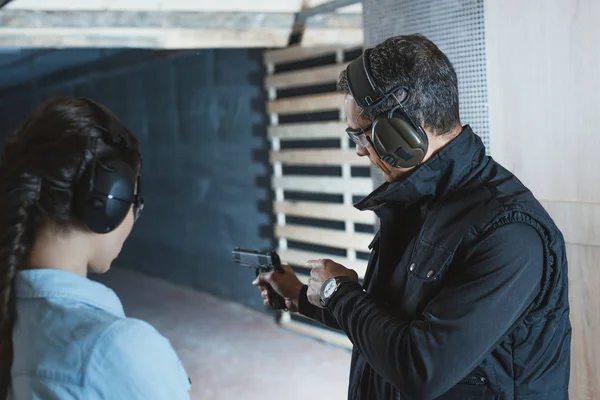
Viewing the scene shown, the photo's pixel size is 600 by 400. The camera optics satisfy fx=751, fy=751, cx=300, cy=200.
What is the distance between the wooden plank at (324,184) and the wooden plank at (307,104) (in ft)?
1.41

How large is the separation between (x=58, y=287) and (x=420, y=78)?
638 mm

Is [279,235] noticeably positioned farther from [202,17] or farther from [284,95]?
[202,17]

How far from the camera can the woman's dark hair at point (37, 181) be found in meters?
0.88

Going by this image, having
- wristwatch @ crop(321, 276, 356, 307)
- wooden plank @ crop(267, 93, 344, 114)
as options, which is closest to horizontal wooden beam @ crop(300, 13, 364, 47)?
wooden plank @ crop(267, 93, 344, 114)

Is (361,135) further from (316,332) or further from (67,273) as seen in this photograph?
(316,332)

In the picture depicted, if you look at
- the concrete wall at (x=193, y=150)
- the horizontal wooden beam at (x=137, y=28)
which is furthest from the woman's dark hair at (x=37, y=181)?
the concrete wall at (x=193, y=150)

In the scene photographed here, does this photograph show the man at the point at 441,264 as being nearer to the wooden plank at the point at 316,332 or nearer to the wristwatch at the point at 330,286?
the wristwatch at the point at 330,286

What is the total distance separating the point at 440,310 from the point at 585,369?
819mm

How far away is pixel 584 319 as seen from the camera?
1730 millimetres

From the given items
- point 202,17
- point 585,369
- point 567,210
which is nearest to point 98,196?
point 567,210

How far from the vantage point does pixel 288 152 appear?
490cm

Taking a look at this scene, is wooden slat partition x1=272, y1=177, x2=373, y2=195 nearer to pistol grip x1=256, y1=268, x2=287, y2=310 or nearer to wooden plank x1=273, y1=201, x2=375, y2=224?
wooden plank x1=273, y1=201, x2=375, y2=224

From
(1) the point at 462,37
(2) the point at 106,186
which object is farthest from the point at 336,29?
(2) the point at 106,186

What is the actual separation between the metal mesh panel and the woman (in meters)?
1.20
